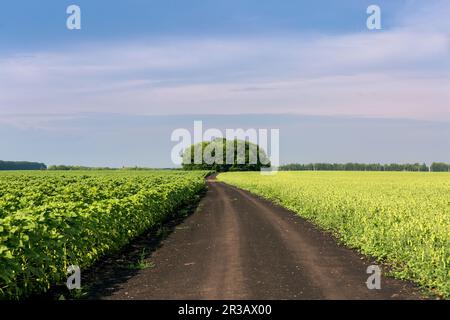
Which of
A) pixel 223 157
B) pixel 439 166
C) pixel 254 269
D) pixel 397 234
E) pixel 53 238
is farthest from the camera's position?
pixel 439 166

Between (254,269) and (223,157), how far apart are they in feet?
496

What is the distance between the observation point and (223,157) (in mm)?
163625

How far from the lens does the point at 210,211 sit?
1131 inches

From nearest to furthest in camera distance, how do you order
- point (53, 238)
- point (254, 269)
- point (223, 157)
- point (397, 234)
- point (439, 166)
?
1. point (53, 238)
2. point (254, 269)
3. point (397, 234)
4. point (223, 157)
5. point (439, 166)

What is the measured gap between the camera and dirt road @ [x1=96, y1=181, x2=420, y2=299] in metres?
10.5

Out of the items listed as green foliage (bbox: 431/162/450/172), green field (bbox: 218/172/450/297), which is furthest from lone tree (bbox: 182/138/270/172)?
green field (bbox: 218/172/450/297)

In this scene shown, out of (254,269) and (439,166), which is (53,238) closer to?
(254,269)

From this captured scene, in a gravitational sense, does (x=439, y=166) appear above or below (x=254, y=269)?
A: above

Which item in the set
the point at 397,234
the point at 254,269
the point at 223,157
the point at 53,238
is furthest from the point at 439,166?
the point at 53,238

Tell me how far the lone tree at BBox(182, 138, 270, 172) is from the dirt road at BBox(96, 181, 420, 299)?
13846 cm

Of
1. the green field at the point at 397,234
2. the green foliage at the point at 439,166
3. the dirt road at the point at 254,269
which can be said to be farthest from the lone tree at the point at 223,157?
the dirt road at the point at 254,269
